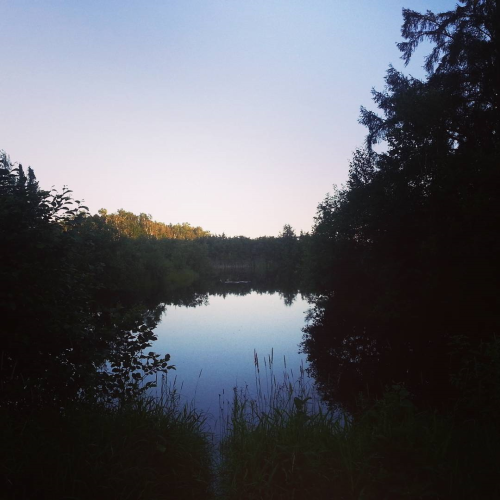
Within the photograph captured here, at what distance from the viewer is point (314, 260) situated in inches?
1176

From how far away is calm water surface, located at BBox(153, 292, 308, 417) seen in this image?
10875 millimetres

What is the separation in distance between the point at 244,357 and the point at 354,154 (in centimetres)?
1761

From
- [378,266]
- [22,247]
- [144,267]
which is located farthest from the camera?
[144,267]

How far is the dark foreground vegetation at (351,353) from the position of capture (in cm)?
391

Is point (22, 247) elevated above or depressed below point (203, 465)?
above

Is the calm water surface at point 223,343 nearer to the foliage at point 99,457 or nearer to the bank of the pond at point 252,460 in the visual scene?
the foliage at point 99,457

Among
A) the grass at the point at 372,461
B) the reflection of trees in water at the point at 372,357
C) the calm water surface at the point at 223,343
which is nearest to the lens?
the grass at the point at 372,461

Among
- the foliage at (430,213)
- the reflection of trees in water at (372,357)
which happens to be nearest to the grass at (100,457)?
the reflection of trees in water at (372,357)

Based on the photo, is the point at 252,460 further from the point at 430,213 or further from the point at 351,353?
the point at 430,213

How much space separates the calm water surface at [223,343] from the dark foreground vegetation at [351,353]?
89cm

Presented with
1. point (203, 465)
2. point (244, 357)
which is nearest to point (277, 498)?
point (203, 465)

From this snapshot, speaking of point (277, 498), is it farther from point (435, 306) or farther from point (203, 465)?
point (435, 306)

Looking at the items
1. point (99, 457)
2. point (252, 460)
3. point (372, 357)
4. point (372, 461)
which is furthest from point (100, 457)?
point (372, 357)

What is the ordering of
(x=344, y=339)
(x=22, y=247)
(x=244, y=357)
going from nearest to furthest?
(x=22, y=247)
(x=244, y=357)
(x=344, y=339)
